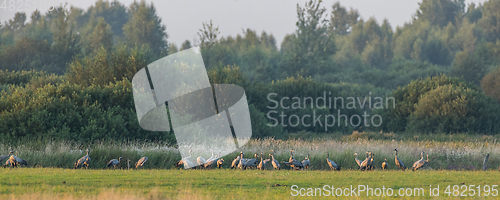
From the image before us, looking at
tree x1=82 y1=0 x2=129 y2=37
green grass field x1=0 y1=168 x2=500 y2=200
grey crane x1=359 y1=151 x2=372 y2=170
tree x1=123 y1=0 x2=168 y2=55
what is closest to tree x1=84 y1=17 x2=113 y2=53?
tree x1=123 y1=0 x2=168 y2=55

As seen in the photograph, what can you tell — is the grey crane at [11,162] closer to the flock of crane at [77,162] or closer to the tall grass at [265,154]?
the flock of crane at [77,162]

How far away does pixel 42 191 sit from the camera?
49.8 ft

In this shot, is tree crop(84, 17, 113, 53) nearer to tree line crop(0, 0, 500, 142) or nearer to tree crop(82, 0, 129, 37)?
tree line crop(0, 0, 500, 142)

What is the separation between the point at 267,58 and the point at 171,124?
61.6 m

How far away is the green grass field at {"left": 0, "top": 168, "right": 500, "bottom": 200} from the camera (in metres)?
14.8

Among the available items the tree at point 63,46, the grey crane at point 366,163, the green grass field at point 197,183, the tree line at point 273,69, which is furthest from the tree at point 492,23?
the green grass field at point 197,183

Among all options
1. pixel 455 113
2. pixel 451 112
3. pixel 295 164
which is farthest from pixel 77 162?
pixel 455 113

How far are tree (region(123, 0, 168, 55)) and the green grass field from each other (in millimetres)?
85113

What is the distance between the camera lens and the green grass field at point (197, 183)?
48.6 feet

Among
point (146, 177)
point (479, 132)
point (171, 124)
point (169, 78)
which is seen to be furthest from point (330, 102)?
point (146, 177)

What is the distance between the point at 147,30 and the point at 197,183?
9047 centimetres

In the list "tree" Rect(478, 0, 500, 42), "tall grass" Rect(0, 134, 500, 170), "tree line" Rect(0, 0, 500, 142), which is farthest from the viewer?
"tree" Rect(478, 0, 500, 42)

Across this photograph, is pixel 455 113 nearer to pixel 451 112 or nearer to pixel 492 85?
pixel 451 112

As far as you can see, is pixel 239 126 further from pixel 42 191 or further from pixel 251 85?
pixel 42 191
